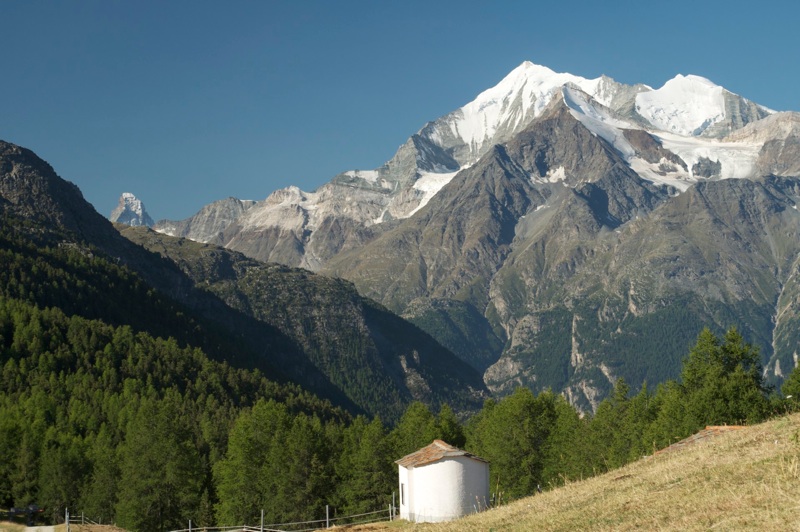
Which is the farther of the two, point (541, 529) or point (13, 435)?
point (13, 435)

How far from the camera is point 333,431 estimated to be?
140 m

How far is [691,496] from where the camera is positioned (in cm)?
4203

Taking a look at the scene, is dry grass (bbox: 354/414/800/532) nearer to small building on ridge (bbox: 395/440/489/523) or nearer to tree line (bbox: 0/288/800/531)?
small building on ridge (bbox: 395/440/489/523)

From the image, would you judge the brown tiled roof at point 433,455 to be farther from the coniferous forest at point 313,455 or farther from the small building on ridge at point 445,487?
the coniferous forest at point 313,455

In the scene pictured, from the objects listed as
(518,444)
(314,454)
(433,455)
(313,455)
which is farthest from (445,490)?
(518,444)

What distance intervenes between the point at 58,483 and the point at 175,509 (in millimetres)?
13879

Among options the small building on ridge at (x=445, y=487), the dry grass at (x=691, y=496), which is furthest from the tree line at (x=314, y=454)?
the dry grass at (x=691, y=496)

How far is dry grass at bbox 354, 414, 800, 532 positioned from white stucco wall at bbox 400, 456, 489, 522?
37.8 feet

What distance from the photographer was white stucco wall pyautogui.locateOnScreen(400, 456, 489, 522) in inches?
2867

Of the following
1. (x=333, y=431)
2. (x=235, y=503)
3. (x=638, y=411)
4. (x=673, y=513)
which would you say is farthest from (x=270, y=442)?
(x=673, y=513)

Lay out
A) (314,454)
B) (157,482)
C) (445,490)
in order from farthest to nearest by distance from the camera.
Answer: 1. (314,454)
2. (157,482)
3. (445,490)

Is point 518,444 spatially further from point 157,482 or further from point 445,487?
point 445,487

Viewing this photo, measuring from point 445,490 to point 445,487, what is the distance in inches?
8.4

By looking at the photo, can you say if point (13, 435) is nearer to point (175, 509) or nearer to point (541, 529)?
point (175, 509)
